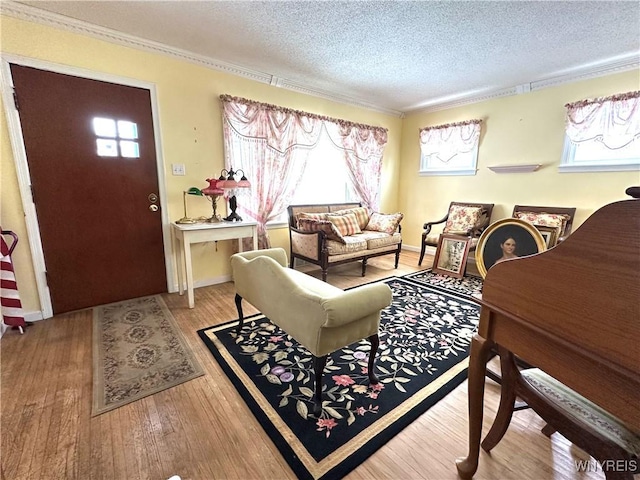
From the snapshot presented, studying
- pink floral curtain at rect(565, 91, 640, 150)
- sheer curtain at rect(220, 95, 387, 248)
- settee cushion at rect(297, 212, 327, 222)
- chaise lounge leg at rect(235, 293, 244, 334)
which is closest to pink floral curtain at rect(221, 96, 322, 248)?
sheer curtain at rect(220, 95, 387, 248)

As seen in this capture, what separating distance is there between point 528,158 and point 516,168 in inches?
6.9

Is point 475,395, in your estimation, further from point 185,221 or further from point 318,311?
point 185,221

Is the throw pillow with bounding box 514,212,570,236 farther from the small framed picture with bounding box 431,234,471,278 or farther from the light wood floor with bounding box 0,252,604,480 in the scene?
the light wood floor with bounding box 0,252,604,480

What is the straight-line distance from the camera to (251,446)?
1320 mm

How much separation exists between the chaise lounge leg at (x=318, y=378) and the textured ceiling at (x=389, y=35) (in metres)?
2.42

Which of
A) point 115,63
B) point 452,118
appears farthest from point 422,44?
point 115,63

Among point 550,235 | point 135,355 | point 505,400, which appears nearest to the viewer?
point 505,400

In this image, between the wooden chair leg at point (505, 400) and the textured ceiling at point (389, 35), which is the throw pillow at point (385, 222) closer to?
the textured ceiling at point (389, 35)

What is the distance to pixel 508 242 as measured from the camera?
93.5 inches

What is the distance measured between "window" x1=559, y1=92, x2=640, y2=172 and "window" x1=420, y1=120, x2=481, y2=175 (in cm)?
108

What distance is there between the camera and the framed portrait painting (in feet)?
7.36

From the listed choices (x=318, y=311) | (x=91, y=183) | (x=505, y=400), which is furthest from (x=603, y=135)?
(x=91, y=183)

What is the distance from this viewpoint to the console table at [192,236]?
8.71 ft

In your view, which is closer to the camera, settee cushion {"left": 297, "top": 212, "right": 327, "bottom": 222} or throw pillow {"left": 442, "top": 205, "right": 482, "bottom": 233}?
settee cushion {"left": 297, "top": 212, "right": 327, "bottom": 222}
